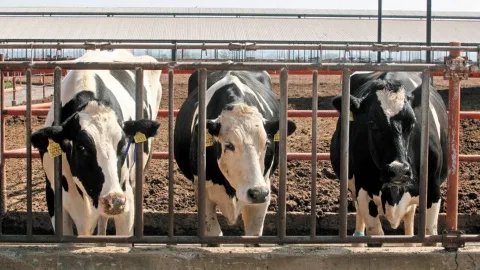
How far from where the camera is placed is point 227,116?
6.16 metres

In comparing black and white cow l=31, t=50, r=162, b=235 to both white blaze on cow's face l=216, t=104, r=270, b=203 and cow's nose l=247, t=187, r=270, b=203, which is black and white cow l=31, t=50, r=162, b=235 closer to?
white blaze on cow's face l=216, t=104, r=270, b=203

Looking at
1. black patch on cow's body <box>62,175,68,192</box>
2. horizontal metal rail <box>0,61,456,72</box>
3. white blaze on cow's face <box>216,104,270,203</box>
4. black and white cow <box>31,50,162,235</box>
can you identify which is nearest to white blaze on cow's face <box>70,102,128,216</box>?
black and white cow <box>31,50,162,235</box>

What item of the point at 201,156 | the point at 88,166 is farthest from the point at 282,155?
the point at 88,166

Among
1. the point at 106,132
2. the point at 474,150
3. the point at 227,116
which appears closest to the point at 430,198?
the point at 227,116

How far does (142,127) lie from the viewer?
5680 mm

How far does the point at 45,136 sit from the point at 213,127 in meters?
1.26

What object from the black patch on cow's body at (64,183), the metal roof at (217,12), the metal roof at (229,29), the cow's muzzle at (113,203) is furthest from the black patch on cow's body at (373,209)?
the metal roof at (217,12)

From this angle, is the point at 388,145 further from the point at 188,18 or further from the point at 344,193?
the point at 188,18

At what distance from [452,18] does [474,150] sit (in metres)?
52.9

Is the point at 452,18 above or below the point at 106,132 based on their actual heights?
above

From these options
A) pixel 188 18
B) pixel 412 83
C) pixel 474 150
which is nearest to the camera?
pixel 412 83

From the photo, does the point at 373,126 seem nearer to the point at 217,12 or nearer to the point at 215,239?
the point at 215,239

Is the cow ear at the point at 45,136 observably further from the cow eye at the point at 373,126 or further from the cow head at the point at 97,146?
the cow eye at the point at 373,126

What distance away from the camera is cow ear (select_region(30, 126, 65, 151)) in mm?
5445
